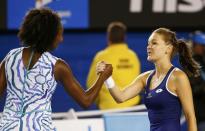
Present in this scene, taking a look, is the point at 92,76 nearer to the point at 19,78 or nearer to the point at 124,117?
the point at 124,117

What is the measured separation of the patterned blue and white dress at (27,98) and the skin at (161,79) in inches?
23.6

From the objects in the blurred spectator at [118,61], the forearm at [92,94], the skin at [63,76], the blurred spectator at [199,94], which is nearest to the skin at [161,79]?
the forearm at [92,94]

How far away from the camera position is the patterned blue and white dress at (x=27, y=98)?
13.7ft

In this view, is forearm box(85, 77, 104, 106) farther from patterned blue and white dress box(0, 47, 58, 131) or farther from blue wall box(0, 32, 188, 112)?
blue wall box(0, 32, 188, 112)

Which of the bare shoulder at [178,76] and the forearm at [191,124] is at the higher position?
the bare shoulder at [178,76]

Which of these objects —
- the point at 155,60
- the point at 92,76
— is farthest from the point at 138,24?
the point at 155,60

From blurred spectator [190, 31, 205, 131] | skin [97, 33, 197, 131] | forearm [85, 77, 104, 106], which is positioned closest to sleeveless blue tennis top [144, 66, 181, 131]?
skin [97, 33, 197, 131]

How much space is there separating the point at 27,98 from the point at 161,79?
1.08 m

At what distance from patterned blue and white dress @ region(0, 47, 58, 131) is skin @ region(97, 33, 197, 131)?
23.6 inches

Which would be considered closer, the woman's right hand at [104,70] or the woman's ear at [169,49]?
the woman's right hand at [104,70]

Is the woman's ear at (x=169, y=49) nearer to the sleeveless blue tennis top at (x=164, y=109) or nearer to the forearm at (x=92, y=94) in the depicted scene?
the sleeveless blue tennis top at (x=164, y=109)

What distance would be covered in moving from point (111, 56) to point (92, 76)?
1.01 ft

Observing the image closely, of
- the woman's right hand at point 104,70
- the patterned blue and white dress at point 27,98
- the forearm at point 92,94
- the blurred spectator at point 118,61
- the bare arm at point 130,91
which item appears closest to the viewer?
the patterned blue and white dress at point 27,98

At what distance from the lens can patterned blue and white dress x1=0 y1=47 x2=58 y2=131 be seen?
417 cm
